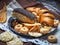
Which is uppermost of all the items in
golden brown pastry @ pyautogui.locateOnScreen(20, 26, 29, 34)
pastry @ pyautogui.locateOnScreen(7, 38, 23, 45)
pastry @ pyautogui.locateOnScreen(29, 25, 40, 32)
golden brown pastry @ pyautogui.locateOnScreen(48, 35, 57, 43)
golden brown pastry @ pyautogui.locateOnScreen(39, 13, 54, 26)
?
golden brown pastry @ pyautogui.locateOnScreen(39, 13, 54, 26)

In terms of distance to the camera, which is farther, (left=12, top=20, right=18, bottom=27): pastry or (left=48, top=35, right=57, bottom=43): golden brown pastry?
(left=12, top=20, right=18, bottom=27): pastry

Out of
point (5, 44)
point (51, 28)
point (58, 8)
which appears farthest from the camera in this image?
point (58, 8)

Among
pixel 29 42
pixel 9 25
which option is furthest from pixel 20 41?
pixel 9 25

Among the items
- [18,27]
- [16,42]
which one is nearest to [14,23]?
[18,27]

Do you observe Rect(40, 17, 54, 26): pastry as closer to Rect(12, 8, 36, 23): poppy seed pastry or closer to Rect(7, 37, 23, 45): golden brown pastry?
Rect(12, 8, 36, 23): poppy seed pastry

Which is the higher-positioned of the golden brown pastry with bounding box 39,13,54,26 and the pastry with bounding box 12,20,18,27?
the golden brown pastry with bounding box 39,13,54,26

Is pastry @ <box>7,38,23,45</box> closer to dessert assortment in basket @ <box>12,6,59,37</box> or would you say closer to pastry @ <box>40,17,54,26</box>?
dessert assortment in basket @ <box>12,6,59,37</box>

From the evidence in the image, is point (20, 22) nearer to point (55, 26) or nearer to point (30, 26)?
point (30, 26)

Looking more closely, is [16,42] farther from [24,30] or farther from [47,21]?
[47,21]

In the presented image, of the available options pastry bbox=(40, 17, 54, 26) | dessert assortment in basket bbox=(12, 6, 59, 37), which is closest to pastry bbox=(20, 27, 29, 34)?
dessert assortment in basket bbox=(12, 6, 59, 37)
